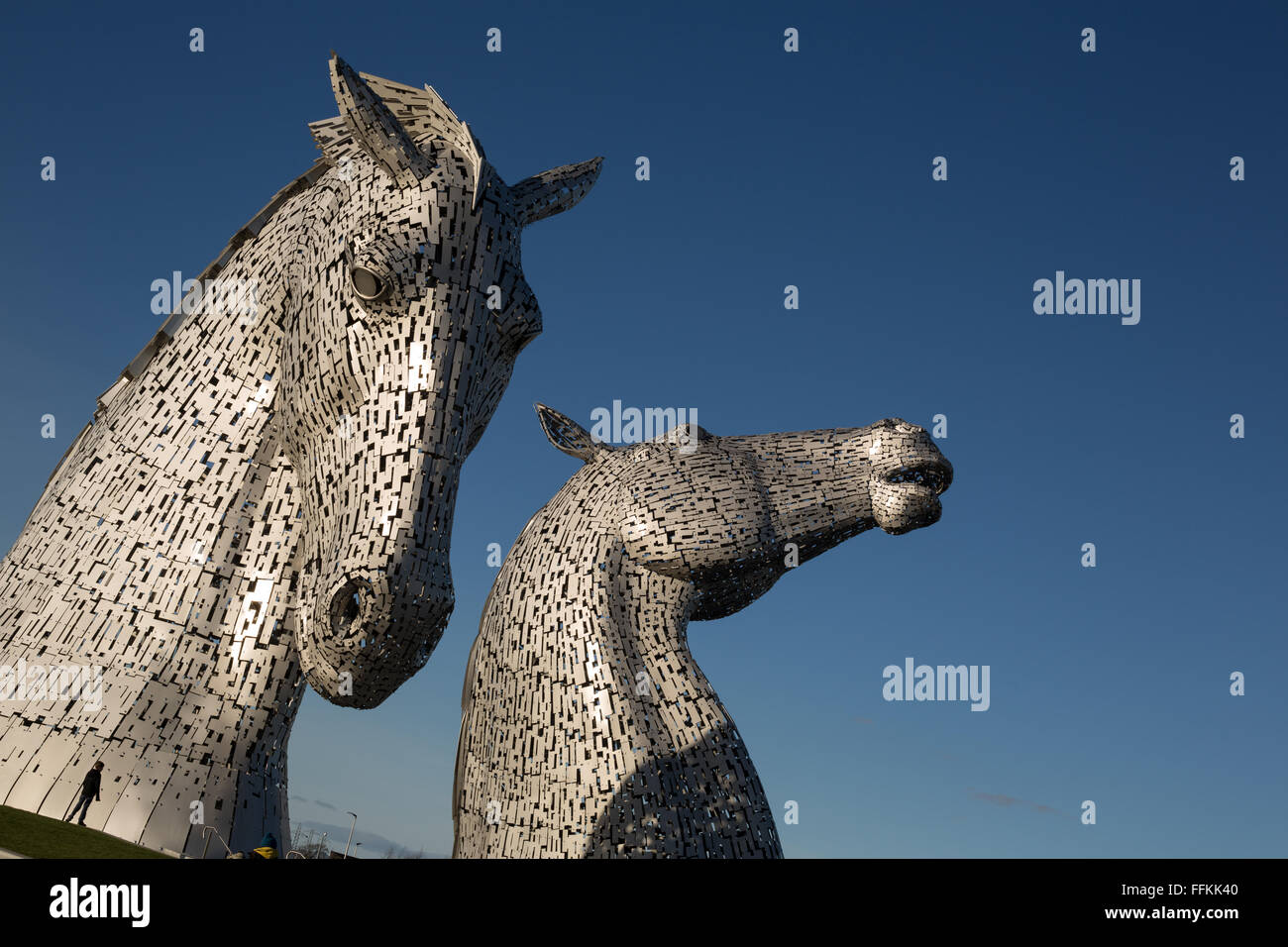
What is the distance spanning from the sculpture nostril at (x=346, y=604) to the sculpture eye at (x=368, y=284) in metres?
0.70

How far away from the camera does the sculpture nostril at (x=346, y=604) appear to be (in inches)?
89.2

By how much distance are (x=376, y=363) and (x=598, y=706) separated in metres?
2.93

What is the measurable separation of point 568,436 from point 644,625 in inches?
53.0

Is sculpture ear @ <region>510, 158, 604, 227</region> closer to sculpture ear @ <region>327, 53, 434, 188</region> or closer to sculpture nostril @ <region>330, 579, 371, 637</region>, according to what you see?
sculpture ear @ <region>327, 53, 434, 188</region>

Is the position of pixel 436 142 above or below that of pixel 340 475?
above

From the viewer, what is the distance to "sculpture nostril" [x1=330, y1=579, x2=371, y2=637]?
2.27 m

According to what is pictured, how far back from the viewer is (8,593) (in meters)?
2.73

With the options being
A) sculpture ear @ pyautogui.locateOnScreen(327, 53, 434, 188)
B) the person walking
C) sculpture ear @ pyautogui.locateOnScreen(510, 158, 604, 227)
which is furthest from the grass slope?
sculpture ear @ pyautogui.locateOnScreen(510, 158, 604, 227)

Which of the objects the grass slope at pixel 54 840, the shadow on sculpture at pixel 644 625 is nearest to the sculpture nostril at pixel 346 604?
the grass slope at pixel 54 840

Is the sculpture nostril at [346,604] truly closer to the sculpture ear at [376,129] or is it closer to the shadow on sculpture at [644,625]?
the sculpture ear at [376,129]

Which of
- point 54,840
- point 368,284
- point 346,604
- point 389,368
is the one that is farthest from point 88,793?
point 368,284
